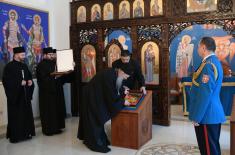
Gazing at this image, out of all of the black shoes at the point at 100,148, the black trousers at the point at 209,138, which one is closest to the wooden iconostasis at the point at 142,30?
the black shoes at the point at 100,148

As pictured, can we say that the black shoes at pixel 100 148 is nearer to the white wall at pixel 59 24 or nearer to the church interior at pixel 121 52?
Answer: the church interior at pixel 121 52

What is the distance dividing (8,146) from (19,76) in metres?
1.27

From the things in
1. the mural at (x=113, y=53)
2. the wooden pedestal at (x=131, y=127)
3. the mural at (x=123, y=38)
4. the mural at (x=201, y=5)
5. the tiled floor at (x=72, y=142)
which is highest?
the mural at (x=201, y=5)

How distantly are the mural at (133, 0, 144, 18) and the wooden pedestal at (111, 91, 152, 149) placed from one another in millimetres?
2322

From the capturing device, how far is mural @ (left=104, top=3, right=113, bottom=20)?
6931 millimetres

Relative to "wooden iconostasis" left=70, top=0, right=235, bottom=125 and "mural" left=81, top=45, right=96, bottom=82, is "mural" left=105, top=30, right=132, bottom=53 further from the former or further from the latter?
"mural" left=81, top=45, right=96, bottom=82

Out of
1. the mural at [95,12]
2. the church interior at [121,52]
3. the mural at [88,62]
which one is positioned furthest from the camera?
the mural at [88,62]

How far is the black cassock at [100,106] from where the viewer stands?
473cm

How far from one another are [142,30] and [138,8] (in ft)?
1.66

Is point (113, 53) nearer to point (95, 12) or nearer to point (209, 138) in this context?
point (95, 12)

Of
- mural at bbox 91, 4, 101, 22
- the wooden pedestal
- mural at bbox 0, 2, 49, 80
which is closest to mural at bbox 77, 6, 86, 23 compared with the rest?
mural at bbox 91, 4, 101, 22

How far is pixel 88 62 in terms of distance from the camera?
7316 mm

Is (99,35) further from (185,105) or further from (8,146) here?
(8,146)

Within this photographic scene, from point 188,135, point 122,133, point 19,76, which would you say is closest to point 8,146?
point 19,76
